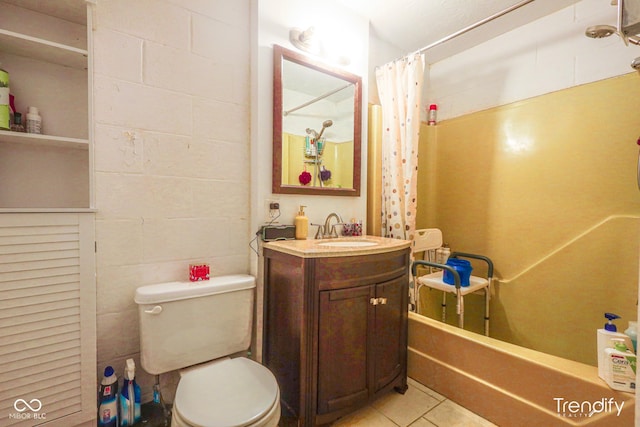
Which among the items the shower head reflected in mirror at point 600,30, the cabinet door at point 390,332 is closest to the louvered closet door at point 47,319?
the cabinet door at point 390,332

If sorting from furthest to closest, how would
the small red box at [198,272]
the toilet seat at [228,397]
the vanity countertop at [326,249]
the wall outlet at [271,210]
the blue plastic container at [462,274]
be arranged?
1. the blue plastic container at [462,274]
2. the wall outlet at [271,210]
3. the small red box at [198,272]
4. the vanity countertop at [326,249]
5. the toilet seat at [228,397]

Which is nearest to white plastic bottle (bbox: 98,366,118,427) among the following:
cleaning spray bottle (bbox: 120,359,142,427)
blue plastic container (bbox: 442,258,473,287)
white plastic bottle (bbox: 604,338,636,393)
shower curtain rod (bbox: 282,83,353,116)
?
cleaning spray bottle (bbox: 120,359,142,427)

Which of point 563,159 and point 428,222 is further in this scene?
point 428,222

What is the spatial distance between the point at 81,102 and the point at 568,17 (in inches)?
112

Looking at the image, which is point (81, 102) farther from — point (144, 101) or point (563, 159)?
point (563, 159)

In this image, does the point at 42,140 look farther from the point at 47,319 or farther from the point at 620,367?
the point at 620,367

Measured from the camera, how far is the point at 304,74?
5.59 feet

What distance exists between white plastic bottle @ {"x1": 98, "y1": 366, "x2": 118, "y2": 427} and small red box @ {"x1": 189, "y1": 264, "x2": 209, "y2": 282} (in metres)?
0.48

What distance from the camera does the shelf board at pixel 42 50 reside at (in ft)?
3.23

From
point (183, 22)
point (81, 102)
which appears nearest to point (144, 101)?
point (81, 102)

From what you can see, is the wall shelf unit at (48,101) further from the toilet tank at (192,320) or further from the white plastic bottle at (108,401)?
the white plastic bottle at (108,401)

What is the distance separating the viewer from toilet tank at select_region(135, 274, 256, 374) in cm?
117

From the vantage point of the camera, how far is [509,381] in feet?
4.40

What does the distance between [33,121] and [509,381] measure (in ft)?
7.69
